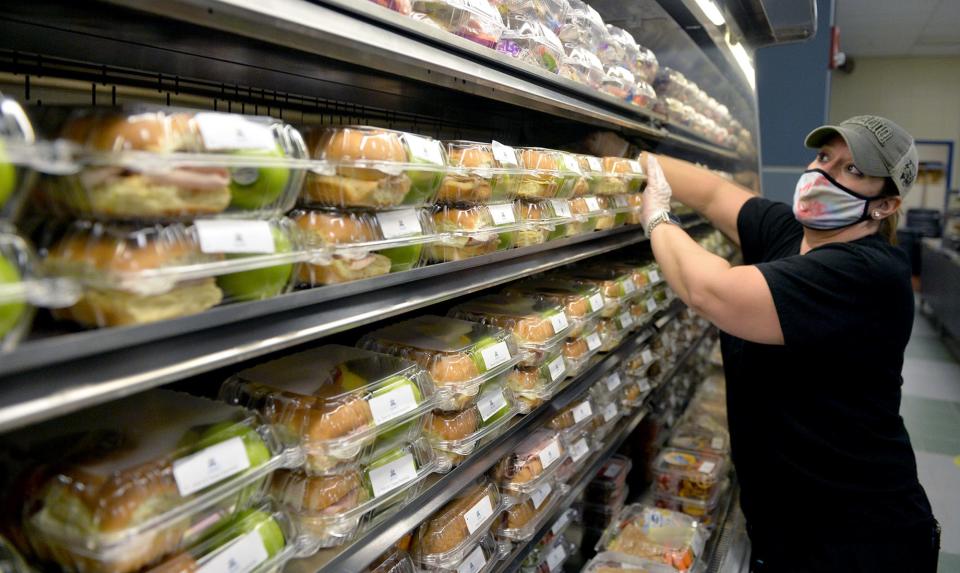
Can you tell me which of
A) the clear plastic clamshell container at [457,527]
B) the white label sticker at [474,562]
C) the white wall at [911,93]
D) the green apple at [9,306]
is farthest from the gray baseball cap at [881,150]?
the white wall at [911,93]

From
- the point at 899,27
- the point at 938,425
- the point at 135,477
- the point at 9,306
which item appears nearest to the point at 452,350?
the point at 135,477

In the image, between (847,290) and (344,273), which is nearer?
(344,273)

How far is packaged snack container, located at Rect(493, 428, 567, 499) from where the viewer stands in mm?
1759

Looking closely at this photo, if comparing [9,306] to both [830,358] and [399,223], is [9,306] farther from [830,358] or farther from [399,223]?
[830,358]

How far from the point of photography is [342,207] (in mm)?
1099

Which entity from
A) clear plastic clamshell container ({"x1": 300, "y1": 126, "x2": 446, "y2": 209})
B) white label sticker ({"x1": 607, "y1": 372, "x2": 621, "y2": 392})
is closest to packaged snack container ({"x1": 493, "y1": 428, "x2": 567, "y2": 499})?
white label sticker ({"x1": 607, "y1": 372, "x2": 621, "y2": 392})

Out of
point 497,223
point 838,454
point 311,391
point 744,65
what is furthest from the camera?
point 744,65

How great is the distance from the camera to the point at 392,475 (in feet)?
4.03

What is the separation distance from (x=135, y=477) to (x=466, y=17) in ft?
3.63

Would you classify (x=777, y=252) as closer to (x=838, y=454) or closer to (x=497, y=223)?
(x=838, y=454)

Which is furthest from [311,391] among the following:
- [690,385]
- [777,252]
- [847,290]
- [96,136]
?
[690,385]

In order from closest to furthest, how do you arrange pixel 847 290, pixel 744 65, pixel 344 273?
pixel 344 273, pixel 847 290, pixel 744 65

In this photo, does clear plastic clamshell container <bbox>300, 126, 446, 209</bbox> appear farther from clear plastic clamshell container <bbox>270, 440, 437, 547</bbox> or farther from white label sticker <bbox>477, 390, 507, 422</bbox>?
white label sticker <bbox>477, 390, 507, 422</bbox>

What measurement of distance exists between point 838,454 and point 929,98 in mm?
→ 12044
